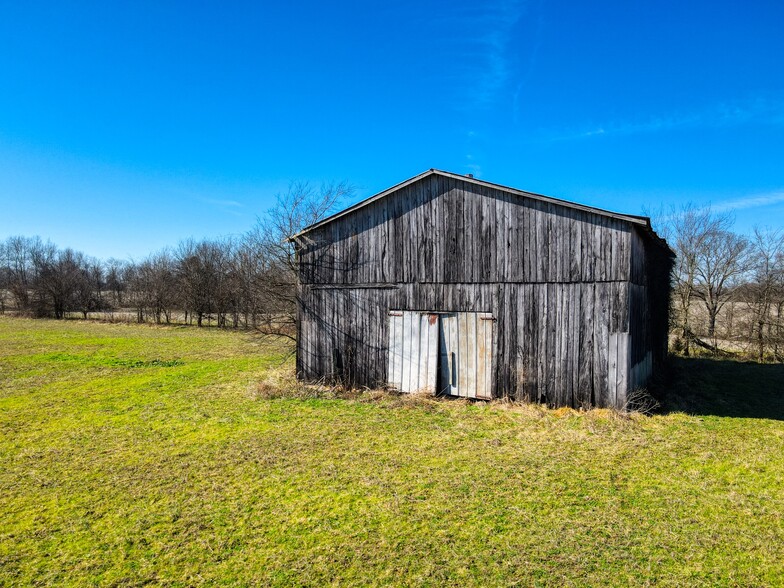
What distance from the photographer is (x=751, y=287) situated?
851 inches

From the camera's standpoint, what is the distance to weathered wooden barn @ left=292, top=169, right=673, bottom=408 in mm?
10164

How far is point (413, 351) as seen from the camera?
39.3 ft

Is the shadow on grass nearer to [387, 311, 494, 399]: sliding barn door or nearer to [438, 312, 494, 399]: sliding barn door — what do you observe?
[438, 312, 494, 399]: sliding barn door

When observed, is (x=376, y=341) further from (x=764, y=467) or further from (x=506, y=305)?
(x=764, y=467)

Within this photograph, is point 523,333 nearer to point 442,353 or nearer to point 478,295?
point 478,295

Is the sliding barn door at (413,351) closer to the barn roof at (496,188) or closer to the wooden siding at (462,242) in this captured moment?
the wooden siding at (462,242)

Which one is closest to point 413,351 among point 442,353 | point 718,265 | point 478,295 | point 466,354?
point 442,353

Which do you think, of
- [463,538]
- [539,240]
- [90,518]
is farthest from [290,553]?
[539,240]

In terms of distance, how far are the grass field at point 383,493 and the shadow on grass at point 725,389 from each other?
0.52 ft

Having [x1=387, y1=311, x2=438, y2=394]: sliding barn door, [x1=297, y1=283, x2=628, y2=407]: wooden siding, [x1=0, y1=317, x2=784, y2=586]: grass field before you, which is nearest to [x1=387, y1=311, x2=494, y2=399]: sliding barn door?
[x1=387, y1=311, x2=438, y2=394]: sliding barn door

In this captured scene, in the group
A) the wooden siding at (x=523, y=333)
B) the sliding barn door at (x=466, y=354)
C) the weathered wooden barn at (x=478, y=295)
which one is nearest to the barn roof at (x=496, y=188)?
the weathered wooden barn at (x=478, y=295)

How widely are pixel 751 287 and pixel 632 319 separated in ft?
52.6

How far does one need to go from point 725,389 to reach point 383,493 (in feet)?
40.4

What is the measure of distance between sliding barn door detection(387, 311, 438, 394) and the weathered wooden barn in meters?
0.03
